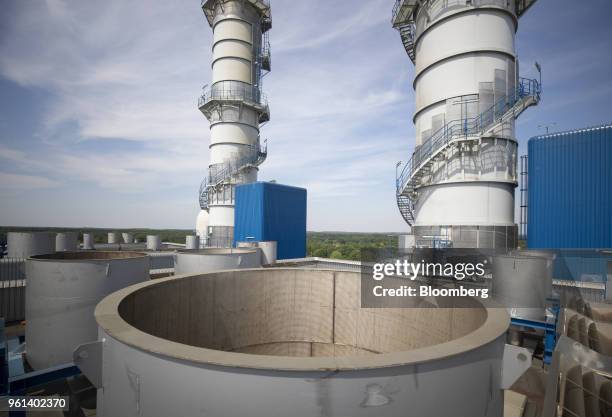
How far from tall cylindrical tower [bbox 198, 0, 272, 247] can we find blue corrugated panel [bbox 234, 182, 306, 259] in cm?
497

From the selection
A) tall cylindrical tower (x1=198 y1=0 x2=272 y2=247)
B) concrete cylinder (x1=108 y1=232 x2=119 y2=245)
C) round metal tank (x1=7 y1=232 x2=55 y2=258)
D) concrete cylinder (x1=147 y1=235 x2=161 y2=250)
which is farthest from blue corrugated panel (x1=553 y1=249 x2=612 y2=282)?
concrete cylinder (x1=108 y1=232 x2=119 y2=245)

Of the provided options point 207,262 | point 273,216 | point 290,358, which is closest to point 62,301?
point 207,262

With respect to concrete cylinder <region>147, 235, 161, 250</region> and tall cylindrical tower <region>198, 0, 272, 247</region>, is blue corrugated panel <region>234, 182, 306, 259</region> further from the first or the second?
concrete cylinder <region>147, 235, 161, 250</region>

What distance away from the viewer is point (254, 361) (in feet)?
8.90

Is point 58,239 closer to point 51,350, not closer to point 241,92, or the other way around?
point 51,350

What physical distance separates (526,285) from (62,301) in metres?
13.3

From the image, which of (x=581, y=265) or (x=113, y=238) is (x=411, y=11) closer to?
(x=581, y=265)

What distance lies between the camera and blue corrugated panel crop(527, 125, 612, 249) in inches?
531

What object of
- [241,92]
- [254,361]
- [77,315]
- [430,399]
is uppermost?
[241,92]

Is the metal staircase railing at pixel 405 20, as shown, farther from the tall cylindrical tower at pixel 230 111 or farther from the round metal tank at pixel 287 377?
the round metal tank at pixel 287 377

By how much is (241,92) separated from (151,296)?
79.0 ft

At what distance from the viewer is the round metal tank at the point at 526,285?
31.8ft

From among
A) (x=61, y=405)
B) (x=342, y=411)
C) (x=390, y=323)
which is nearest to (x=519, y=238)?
(x=390, y=323)

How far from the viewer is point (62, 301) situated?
8117 mm
